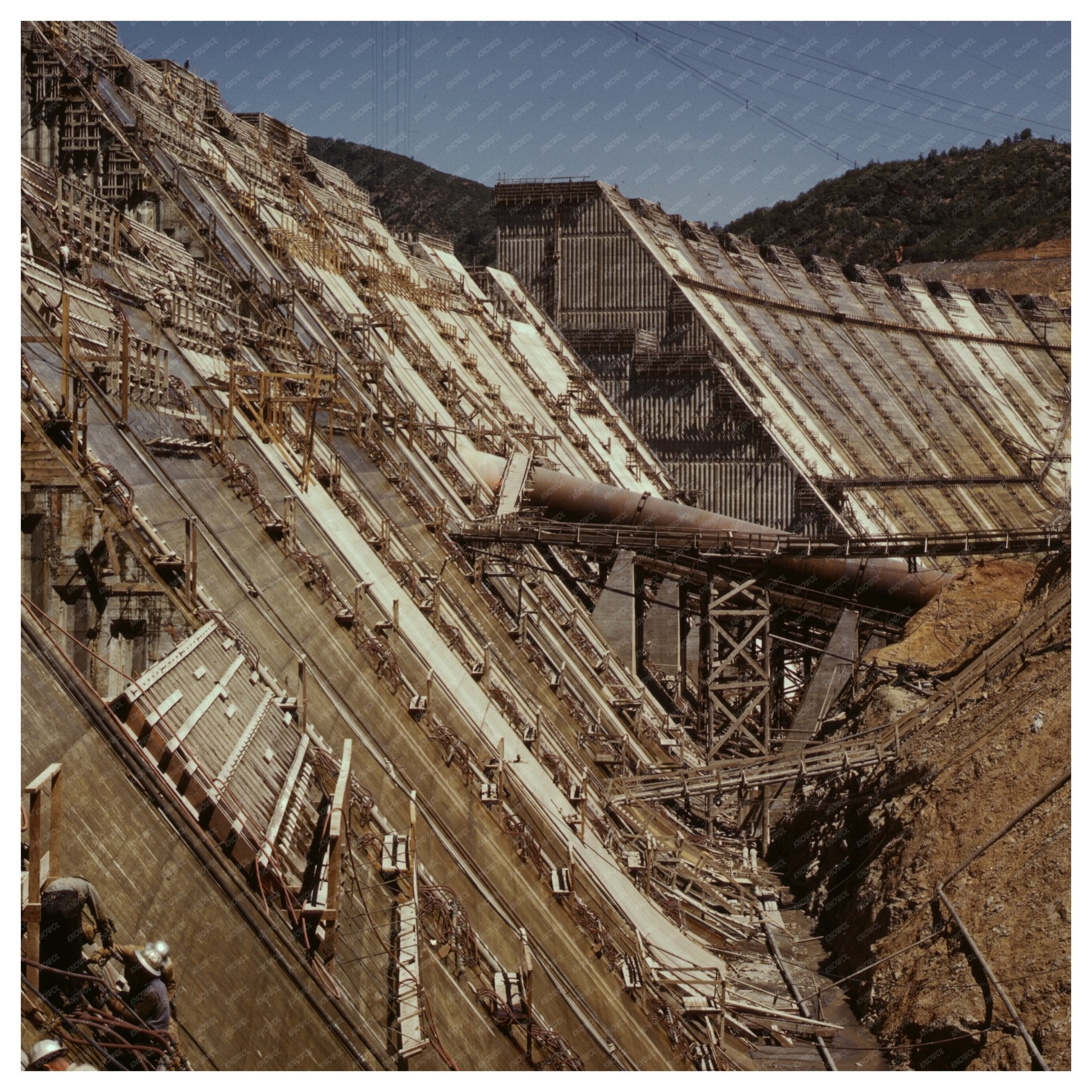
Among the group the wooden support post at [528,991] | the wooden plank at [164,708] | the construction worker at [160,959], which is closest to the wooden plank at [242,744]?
the wooden plank at [164,708]

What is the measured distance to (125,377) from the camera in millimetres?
14852

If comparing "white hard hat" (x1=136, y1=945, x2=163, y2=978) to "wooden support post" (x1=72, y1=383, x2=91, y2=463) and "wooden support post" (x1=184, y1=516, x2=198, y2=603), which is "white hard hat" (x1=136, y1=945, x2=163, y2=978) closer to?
"wooden support post" (x1=184, y1=516, x2=198, y2=603)

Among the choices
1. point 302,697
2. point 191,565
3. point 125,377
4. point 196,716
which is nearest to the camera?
point 196,716

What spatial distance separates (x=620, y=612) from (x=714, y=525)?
301 centimetres

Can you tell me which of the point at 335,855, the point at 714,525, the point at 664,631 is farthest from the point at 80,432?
the point at 714,525

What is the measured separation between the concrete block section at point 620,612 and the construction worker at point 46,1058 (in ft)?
71.4

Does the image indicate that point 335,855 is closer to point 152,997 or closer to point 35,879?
point 152,997

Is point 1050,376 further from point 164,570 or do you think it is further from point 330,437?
point 164,570

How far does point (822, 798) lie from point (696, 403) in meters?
20.9

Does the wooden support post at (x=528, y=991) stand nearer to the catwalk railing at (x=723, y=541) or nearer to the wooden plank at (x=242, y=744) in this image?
the wooden plank at (x=242, y=744)

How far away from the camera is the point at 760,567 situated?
98.1 ft

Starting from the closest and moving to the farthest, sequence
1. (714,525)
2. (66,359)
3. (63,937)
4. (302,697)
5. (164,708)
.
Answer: (63,937) → (164,708) → (66,359) → (302,697) → (714,525)

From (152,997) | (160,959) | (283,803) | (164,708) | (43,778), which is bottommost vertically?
(152,997)
